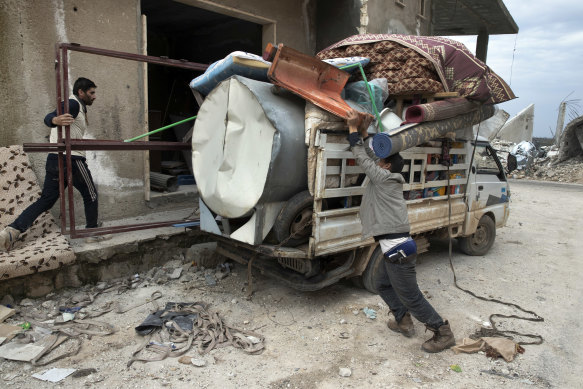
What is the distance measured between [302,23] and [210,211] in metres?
5.24

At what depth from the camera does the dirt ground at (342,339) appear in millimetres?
2859

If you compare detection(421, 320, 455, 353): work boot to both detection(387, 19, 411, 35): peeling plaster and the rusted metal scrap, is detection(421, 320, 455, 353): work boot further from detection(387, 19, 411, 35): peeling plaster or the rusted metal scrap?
detection(387, 19, 411, 35): peeling plaster

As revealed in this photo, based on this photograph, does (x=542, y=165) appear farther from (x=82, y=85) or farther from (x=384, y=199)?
(x=82, y=85)

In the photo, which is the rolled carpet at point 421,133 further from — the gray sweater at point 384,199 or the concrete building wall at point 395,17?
the concrete building wall at point 395,17

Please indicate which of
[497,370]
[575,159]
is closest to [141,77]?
[497,370]

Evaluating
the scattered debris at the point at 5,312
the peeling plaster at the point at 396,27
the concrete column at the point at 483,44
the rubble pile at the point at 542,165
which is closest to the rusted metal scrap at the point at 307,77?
the scattered debris at the point at 5,312

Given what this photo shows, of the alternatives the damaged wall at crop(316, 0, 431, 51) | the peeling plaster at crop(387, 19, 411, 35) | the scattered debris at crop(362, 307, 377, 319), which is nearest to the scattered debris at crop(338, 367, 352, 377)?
the scattered debris at crop(362, 307, 377, 319)

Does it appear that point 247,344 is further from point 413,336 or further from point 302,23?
point 302,23

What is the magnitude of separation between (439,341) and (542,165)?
60.2 ft

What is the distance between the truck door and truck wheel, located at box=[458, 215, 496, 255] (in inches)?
7.3

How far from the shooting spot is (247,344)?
128 inches

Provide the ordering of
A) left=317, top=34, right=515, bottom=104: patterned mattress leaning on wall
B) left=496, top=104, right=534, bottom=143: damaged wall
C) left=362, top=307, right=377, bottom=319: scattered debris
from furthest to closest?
left=496, top=104, right=534, bottom=143: damaged wall
left=317, top=34, right=515, bottom=104: patterned mattress leaning on wall
left=362, top=307, right=377, bottom=319: scattered debris

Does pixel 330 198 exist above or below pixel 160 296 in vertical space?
above

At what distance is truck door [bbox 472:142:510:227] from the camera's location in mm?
5480
